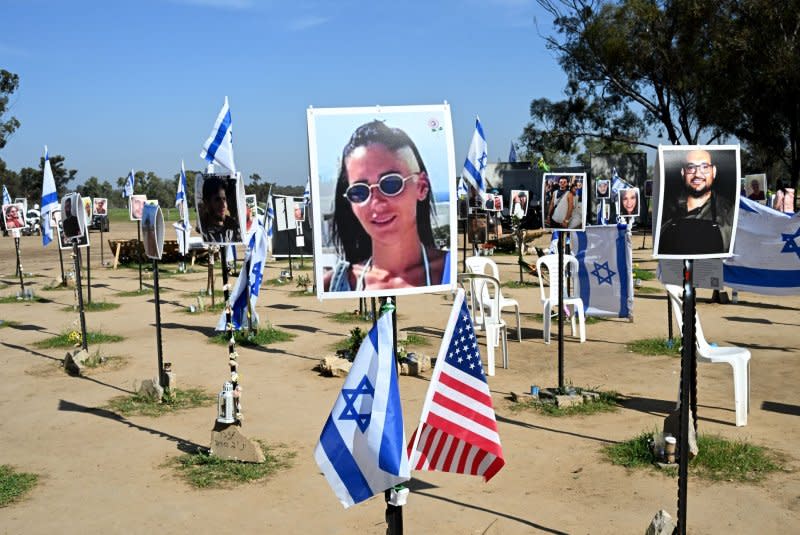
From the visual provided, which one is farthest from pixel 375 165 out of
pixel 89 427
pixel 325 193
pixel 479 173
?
pixel 479 173

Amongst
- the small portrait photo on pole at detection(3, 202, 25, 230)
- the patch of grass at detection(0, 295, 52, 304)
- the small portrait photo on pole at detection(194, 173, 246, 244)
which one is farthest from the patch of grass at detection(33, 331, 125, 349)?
the small portrait photo on pole at detection(3, 202, 25, 230)

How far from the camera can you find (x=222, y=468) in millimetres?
7082

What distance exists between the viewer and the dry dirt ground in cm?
592

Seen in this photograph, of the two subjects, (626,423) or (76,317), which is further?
(76,317)

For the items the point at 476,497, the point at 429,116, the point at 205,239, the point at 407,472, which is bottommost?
the point at 476,497

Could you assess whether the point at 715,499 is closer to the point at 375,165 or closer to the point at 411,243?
the point at 411,243

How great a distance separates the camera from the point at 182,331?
14711mm

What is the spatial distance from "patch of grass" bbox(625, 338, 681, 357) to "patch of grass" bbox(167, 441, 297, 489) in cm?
604

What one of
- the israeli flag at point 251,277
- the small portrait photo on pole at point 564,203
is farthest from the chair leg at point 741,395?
the israeli flag at point 251,277

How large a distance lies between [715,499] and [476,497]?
1783 mm

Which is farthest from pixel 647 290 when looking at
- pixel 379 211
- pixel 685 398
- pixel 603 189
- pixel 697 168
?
pixel 379 211

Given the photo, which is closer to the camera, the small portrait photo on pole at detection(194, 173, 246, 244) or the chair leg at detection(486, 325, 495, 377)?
the small portrait photo on pole at detection(194, 173, 246, 244)

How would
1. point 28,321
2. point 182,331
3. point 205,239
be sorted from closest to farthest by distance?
point 205,239
point 182,331
point 28,321

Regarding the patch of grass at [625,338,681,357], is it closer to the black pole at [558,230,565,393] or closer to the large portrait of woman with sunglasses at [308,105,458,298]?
the black pole at [558,230,565,393]
